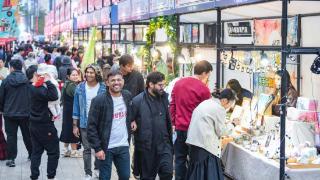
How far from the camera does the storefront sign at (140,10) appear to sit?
42.5 ft

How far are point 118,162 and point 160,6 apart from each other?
4.97 m

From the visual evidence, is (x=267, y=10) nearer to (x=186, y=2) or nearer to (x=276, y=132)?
(x=186, y=2)

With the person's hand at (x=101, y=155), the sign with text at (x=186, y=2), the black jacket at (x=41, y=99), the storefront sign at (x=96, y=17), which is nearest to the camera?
the person's hand at (x=101, y=155)

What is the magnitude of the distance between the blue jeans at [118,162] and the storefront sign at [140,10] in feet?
19.3

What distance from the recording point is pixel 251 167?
8.48 meters

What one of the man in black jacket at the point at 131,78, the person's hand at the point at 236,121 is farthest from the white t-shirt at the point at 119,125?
the person's hand at the point at 236,121

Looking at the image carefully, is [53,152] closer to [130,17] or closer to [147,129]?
[147,129]

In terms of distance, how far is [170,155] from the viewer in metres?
7.88

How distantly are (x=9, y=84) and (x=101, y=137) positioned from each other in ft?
13.1

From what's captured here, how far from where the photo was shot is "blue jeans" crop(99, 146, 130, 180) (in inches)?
289

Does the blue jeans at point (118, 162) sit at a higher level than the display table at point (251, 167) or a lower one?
higher

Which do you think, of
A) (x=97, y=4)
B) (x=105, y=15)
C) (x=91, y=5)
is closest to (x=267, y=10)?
(x=105, y=15)

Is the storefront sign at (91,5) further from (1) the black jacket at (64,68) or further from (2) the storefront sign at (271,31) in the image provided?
(2) the storefront sign at (271,31)

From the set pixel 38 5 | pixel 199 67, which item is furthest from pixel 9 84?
pixel 38 5
